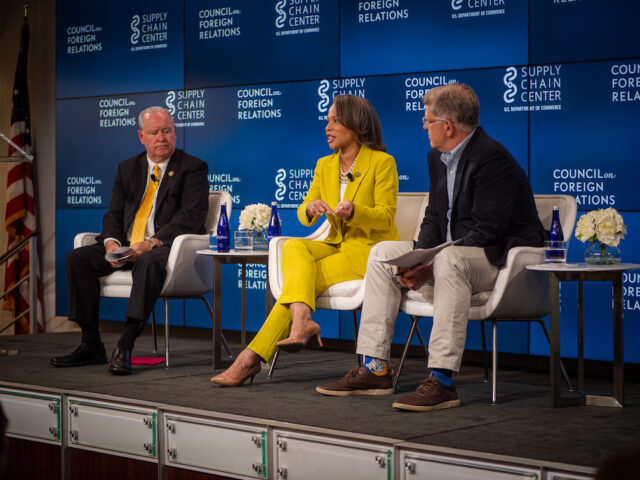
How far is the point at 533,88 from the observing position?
186 inches

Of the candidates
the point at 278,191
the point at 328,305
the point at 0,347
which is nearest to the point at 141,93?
the point at 278,191

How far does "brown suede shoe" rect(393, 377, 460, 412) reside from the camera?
3.34m

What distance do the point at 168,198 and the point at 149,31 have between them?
7.04 feet

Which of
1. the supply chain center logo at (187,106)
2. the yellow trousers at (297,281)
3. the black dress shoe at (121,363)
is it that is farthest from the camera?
the supply chain center logo at (187,106)

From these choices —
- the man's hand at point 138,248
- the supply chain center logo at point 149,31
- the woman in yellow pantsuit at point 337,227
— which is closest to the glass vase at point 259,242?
the woman in yellow pantsuit at point 337,227

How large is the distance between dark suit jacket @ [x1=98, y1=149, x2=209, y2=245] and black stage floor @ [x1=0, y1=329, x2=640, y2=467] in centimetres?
75

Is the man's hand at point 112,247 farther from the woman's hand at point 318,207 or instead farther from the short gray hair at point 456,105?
the short gray hair at point 456,105

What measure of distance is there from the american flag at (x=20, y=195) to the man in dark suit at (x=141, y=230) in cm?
225

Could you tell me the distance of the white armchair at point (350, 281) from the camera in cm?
391

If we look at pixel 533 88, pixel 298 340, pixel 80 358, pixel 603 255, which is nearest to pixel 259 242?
pixel 298 340

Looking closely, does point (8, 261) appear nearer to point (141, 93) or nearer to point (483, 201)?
point (141, 93)

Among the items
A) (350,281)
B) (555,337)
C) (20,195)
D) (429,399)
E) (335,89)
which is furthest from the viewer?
(20,195)

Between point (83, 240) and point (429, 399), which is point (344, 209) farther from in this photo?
point (83, 240)

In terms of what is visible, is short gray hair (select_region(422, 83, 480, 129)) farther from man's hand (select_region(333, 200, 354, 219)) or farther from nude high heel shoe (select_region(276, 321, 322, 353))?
nude high heel shoe (select_region(276, 321, 322, 353))
